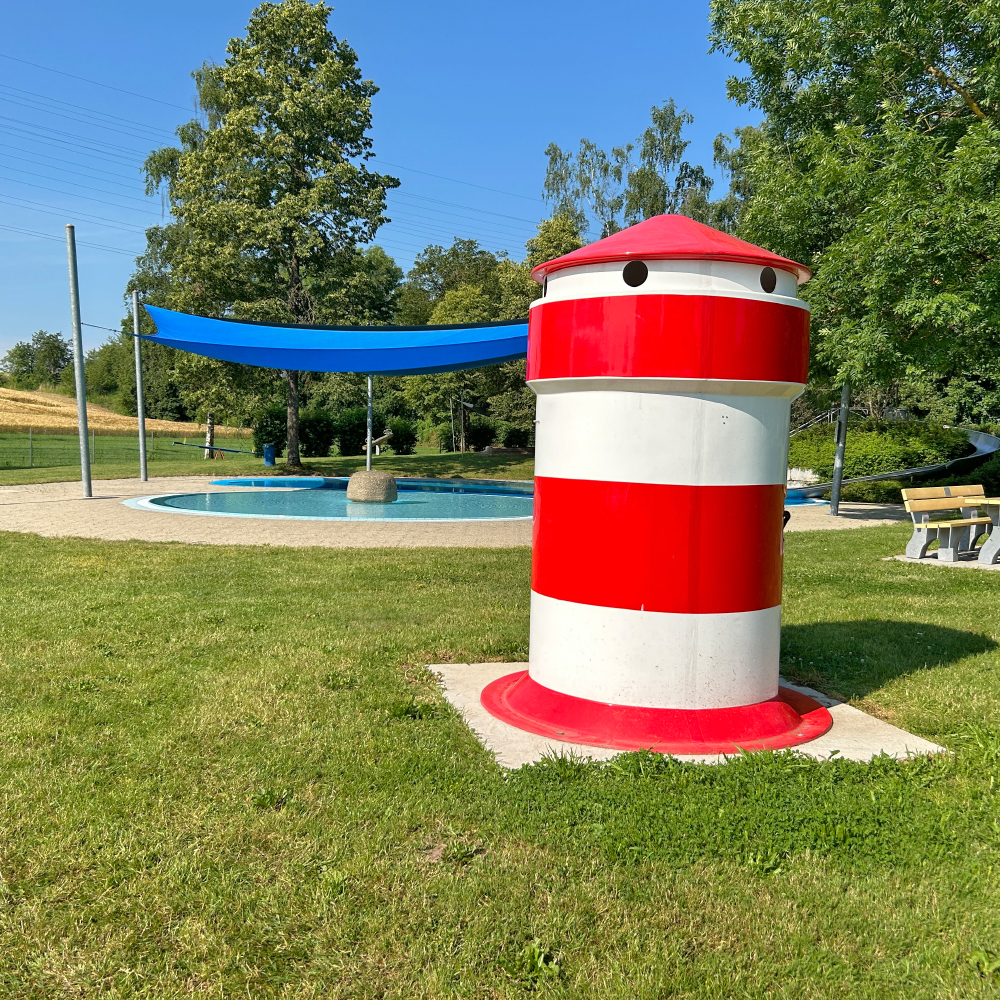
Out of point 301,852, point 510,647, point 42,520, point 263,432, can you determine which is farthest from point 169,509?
point 263,432

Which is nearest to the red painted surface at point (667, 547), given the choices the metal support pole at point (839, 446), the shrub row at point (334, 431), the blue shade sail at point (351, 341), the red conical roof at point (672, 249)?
the red conical roof at point (672, 249)

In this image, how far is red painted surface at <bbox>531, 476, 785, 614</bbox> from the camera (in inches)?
123

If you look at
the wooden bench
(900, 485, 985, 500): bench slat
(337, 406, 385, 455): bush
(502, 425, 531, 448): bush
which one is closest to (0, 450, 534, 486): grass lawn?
(337, 406, 385, 455): bush

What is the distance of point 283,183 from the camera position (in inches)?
877

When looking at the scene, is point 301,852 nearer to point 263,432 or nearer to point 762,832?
point 762,832

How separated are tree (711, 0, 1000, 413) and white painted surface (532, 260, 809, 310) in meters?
7.12

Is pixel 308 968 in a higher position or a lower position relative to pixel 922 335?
lower

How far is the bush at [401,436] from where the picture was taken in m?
32.4

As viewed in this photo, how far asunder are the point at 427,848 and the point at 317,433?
29.3 m

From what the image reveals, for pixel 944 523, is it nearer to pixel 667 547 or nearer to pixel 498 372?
pixel 667 547

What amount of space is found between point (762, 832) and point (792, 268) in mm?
2105

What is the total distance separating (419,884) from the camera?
220cm

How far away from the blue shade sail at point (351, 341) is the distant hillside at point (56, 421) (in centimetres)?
2730

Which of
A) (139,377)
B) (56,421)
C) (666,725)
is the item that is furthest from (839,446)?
(56,421)
